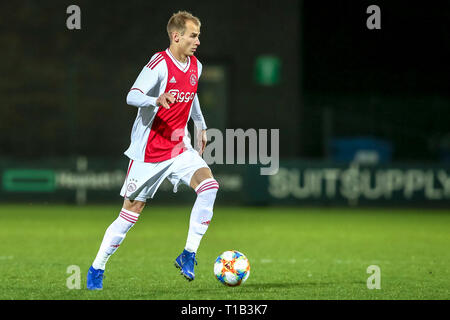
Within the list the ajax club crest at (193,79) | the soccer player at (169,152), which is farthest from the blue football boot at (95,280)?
the ajax club crest at (193,79)

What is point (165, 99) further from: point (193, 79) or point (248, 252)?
point (248, 252)

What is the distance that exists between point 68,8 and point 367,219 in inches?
391

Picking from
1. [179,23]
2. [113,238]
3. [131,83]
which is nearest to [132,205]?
[113,238]

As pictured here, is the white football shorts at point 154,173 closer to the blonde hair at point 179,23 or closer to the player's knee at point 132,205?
the player's knee at point 132,205

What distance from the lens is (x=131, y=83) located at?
70.4 feet

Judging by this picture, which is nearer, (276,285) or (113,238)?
(113,238)

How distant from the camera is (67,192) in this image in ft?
58.4

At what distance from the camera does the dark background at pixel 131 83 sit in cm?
2086

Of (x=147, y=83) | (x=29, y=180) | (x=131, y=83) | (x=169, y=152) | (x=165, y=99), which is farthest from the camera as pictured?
(x=131, y=83)

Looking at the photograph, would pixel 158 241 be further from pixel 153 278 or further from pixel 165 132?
pixel 165 132

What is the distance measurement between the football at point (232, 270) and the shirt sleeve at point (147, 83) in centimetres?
146

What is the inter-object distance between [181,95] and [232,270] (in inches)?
59.6

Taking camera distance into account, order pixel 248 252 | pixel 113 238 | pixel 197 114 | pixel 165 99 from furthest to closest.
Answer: pixel 248 252
pixel 197 114
pixel 113 238
pixel 165 99

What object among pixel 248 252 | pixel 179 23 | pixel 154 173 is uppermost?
pixel 179 23
